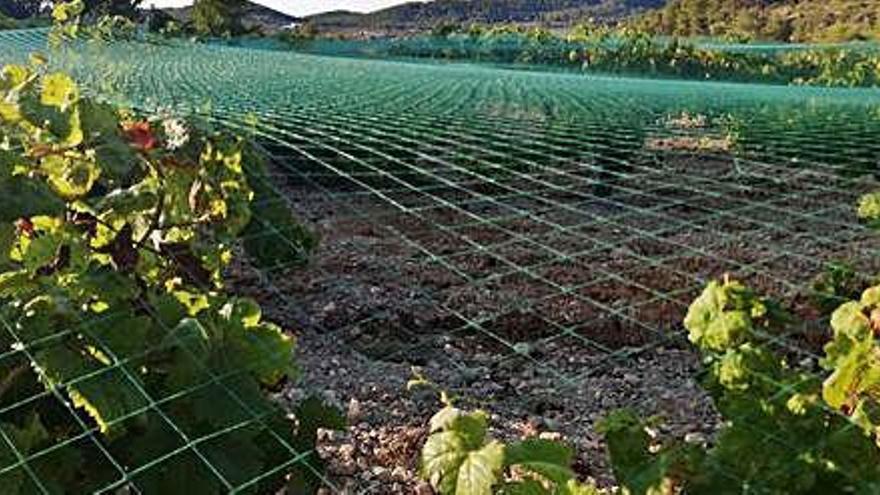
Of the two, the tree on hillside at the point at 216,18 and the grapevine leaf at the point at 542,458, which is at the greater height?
the grapevine leaf at the point at 542,458

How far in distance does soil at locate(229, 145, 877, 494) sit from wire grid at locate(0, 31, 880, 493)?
2 centimetres

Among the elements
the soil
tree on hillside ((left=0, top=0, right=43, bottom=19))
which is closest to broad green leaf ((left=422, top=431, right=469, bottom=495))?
the soil

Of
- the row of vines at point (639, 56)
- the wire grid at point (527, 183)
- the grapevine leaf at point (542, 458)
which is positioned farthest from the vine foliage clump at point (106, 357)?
the row of vines at point (639, 56)

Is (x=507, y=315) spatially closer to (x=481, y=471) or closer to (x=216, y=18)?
(x=481, y=471)

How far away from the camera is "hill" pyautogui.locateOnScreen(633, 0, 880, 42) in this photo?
2820cm

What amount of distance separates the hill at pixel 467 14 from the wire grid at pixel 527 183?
3720 cm

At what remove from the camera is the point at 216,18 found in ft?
61.3

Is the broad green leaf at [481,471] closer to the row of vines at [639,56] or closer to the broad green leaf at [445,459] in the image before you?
the broad green leaf at [445,459]

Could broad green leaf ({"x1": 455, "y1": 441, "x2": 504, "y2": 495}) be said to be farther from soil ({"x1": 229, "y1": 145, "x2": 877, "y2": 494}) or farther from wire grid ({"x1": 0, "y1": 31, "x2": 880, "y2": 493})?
wire grid ({"x1": 0, "y1": 31, "x2": 880, "y2": 493})

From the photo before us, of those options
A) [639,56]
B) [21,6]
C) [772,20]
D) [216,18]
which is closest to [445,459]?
[639,56]

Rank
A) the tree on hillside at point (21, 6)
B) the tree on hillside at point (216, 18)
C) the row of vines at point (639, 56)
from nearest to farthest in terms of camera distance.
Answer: the row of vines at point (639, 56) → the tree on hillside at point (216, 18) → the tree on hillside at point (21, 6)

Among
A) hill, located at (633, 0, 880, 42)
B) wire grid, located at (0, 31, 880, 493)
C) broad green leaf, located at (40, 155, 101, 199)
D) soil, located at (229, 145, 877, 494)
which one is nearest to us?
broad green leaf, located at (40, 155, 101, 199)

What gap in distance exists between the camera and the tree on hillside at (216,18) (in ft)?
59.5

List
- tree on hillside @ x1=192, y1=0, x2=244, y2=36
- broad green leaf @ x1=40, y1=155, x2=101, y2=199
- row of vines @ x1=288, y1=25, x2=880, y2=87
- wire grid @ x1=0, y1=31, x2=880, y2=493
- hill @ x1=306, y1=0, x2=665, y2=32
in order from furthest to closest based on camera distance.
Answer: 1. hill @ x1=306, y1=0, x2=665, y2=32
2. tree on hillside @ x1=192, y1=0, x2=244, y2=36
3. row of vines @ x1=288, y1=25, x2=880, y2=87
4. wire grid @ x1=0, y1=31, x2=880, y2=493
5. broad green leaf @ x1=40, y1=155, x2=101, y2=199
